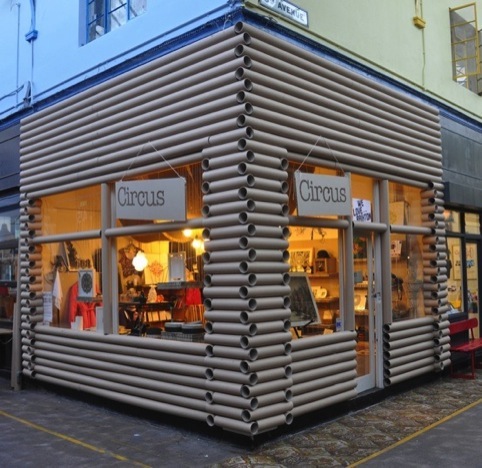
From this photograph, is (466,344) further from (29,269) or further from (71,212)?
(29,269)

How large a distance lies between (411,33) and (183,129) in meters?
4.84

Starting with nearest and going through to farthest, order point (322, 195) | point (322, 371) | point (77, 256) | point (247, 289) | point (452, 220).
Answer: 1. point (247, 289)
2. point (322, 371)
3. point (322, 195)
4. point (77, 256)
5. point (452, 220)

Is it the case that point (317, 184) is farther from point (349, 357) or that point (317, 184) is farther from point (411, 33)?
point (411, 33)

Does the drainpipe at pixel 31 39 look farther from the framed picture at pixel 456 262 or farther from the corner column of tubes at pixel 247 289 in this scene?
the framed picture at pixel 456 262

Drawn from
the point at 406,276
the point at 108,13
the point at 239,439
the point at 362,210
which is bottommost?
the point at 239,439

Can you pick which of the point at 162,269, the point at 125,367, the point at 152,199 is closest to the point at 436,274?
the point at 162,269

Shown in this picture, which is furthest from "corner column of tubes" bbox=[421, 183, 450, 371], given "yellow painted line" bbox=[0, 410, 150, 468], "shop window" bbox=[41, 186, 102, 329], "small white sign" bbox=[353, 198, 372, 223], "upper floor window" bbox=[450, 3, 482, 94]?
"yellow painted line" bbox=[0, 410, 150, 468]

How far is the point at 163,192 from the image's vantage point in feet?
23.2

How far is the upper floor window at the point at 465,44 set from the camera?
1095cm

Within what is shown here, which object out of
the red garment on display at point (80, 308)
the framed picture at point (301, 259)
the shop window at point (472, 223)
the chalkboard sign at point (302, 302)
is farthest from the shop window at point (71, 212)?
the shop window at point (472, 223)

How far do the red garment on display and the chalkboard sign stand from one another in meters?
2.92

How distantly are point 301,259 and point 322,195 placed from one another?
0.83 meters

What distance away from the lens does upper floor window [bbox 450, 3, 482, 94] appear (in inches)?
431

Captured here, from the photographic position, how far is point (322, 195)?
23.4ft
